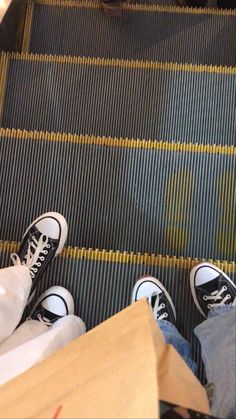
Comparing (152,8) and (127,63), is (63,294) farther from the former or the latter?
(152,8)

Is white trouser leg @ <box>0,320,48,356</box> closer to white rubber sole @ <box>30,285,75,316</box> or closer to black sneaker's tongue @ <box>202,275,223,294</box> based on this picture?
white rubber sole @ <box>30,285,75,316</box>

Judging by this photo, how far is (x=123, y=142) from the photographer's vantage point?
2.36m

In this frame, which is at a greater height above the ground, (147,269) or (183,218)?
(183,218)

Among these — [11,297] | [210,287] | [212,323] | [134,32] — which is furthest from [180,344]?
[134,32]

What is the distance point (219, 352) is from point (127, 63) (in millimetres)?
1661

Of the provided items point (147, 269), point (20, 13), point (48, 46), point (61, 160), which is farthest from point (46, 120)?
point (147, 269)

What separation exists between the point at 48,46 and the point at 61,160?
0.93 meters

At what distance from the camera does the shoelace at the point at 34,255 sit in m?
2.13

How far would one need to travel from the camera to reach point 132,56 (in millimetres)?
2850

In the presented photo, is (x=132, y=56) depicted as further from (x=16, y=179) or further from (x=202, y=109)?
(x=16, y=179)

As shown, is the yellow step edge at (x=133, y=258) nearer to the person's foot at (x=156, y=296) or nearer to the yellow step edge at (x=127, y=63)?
the person's foot at (x=156, y=296)

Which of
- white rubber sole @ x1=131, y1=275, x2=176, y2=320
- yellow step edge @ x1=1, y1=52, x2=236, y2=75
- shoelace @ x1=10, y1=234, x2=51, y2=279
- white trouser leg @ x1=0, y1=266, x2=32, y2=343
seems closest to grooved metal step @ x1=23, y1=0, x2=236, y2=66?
yellow step edge @ x1=1, y1=52, x2=236, y2=75

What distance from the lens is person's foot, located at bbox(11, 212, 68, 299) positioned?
2145 mm

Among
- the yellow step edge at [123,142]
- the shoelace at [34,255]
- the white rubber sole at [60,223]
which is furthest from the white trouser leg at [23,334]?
the yellow step edge at [123,142]
